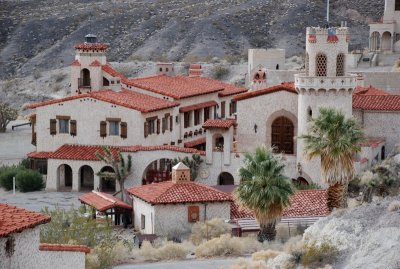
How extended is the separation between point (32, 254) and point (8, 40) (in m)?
111

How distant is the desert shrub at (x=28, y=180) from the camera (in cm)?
5691

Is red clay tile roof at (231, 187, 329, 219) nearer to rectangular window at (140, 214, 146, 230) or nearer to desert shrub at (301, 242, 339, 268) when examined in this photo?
rectangular window at (140, 214, 146, 230)

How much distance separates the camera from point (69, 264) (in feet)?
102

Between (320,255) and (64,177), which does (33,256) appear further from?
(64,177)

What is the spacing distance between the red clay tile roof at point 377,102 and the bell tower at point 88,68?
14.9 metres

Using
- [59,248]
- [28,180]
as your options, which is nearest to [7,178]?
[28,180]

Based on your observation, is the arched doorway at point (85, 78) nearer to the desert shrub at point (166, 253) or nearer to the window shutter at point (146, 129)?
the window shutter at point (146, 129)

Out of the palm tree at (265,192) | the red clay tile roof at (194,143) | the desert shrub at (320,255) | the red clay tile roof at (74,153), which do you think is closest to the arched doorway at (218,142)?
the red clay tile roof at (194,143)

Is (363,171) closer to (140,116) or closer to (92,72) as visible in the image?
(140,116)

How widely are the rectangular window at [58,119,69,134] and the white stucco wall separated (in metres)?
28.9

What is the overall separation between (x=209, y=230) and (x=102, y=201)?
7.70 m

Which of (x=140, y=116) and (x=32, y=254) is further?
(x=140, y=116)

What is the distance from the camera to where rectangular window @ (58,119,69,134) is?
59594 mm

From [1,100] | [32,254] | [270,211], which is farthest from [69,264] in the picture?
[1,100]
